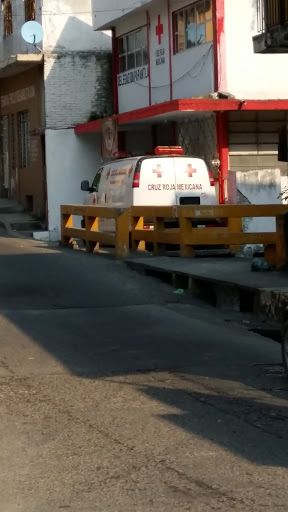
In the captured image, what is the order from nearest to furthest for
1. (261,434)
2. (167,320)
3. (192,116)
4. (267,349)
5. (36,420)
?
(261,434)
(36,420)
(267,349)
(167,320)
(192,116)

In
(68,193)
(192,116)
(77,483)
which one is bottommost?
(77,483)

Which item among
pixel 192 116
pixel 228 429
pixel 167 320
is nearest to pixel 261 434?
pixel 228 429

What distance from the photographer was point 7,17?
102 ft

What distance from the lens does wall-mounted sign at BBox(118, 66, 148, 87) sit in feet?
84.7

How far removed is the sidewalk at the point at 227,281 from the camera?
1234 cm

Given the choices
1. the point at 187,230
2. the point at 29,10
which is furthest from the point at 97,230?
the point at 29,10

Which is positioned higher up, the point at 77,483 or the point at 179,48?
the point at 179,48

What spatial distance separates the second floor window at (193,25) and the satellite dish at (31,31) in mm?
5154

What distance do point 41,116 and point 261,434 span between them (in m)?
23.2

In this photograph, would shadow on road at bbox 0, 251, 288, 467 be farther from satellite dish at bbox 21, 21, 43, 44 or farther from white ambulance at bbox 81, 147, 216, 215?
satellite dish at bbox 21, 21, 43, 44

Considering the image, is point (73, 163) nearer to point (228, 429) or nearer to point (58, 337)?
point (58, 337)

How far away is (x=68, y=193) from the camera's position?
1127 inches

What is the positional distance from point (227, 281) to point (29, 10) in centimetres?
1814

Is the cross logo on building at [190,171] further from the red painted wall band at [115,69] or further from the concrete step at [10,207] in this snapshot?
the concrete step at [10,207]
